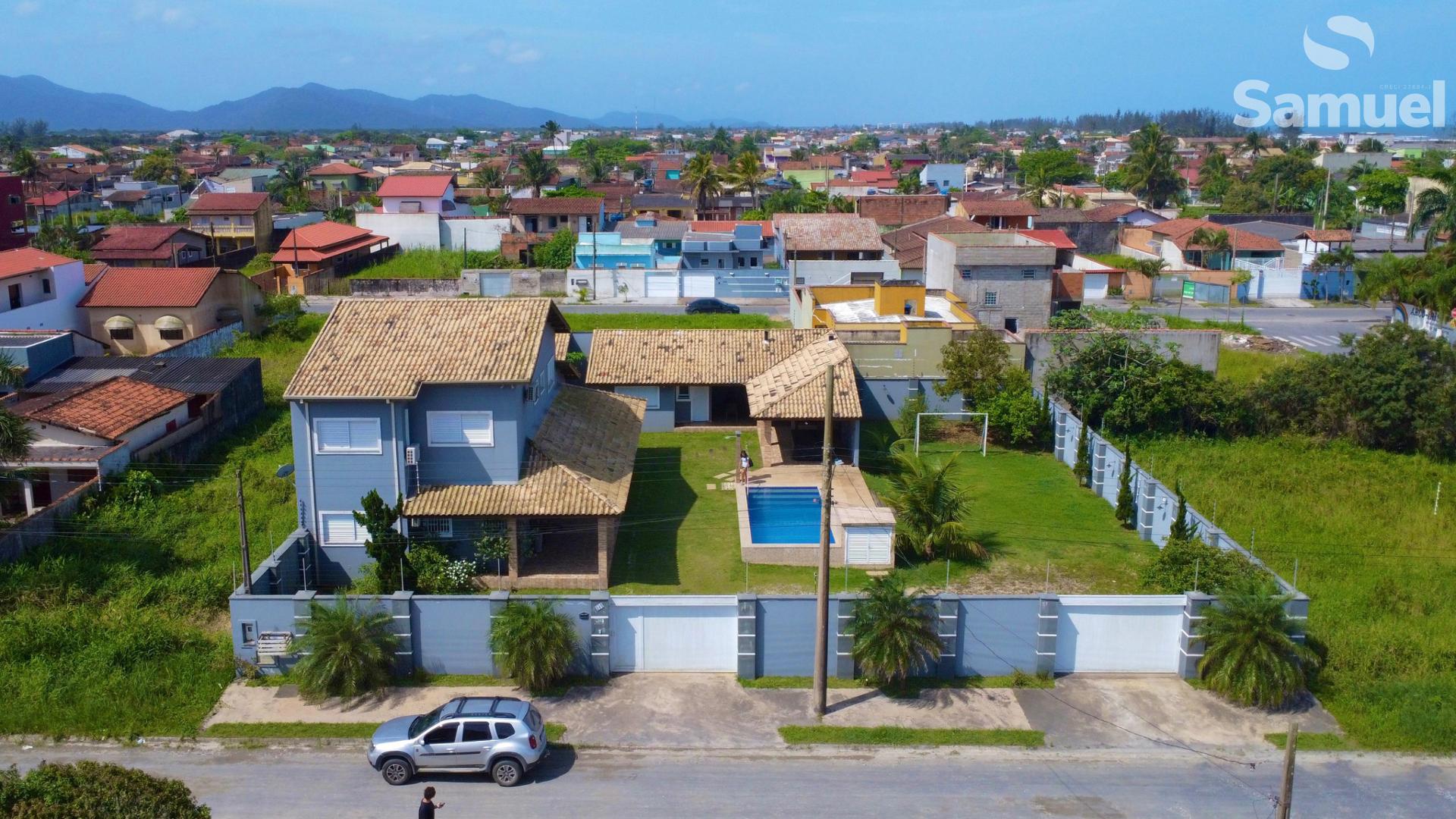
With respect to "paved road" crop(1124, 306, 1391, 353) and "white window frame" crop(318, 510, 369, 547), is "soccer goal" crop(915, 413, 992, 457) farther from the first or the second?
"paved road" crop(1124, 306, 1391, 353)

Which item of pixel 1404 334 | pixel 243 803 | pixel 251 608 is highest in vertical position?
pixel 1404 334

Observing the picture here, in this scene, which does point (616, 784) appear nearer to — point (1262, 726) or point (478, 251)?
point (1262, 726)

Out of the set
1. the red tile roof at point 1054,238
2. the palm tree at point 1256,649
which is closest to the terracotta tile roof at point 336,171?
the red tile roof at point 1054,238

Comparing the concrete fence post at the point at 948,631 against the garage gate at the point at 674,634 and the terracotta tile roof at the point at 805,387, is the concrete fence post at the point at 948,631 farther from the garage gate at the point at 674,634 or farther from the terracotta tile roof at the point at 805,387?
the terracotta tile roof at the point at 805,387

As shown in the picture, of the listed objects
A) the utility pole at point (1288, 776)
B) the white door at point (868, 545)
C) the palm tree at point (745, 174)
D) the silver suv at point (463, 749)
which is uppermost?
the palm tree at point (745, 174)

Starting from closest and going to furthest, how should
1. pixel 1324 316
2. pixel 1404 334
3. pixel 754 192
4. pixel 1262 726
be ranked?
pixel 1262 726 < pixel 1404 334 < pixel 1324 316 < pixel 754 192

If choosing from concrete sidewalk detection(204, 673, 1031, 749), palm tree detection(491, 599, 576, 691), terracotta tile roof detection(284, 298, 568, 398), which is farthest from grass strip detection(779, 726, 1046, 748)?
terracotta tile roof detection(284, 298, 568, 398)

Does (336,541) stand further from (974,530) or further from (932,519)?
(974,530)

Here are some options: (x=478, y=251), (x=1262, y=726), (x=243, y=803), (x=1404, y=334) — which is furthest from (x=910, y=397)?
(x=478, y=251)
